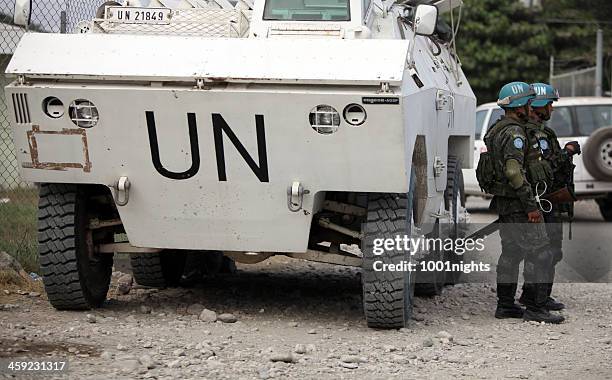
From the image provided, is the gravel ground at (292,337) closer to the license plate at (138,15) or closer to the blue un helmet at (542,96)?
the blue un helmet at (542,96)

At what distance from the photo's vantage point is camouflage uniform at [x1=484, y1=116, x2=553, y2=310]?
26.8ft

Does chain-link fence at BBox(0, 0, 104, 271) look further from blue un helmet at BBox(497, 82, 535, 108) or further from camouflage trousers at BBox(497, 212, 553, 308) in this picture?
camouflage trousers at BBox(497, 212, 553, 308)

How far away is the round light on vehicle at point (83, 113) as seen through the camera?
7.13m

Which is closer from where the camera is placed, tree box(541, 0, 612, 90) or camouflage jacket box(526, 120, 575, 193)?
camouflage jacket box(526, 120, 575, 193)

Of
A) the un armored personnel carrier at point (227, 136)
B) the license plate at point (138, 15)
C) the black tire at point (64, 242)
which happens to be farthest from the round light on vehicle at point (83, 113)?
the license plate at point (138, 15)

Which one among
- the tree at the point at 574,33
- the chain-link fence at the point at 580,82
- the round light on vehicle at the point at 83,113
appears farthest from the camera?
the tree at the point at 574,33

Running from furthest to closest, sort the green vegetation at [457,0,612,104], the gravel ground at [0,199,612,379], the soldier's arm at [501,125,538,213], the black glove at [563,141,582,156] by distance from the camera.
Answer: the green vegetation at [457,0,612,104]
the black glove at [563,141,582,156]
the soldier's arm at [501,125,538,213]
the gravel ground at [0,199,612,379]

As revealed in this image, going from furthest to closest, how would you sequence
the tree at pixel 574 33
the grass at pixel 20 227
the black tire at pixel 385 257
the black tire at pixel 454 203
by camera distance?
1. the tree at pixel 574 33
2. the black tire at pixel 454 203
3. the grass at pixel 20 227
4. the black tire at pixel 385 257

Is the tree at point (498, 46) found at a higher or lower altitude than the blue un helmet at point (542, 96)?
lower

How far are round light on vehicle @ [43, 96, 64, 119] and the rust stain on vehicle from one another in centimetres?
10

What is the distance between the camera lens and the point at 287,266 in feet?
37.0

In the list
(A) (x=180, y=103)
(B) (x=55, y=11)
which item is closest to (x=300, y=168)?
(A) (x=180, y=103)

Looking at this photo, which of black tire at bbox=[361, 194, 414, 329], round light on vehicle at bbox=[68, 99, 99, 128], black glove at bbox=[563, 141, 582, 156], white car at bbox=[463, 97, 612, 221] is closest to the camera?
round light on vehicle at bbox=[68, 99, 99, 128]

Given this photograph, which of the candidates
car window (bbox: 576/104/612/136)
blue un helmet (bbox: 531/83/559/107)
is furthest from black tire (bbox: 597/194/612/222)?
blue un helmet (bbox: 531/83/559/107)
